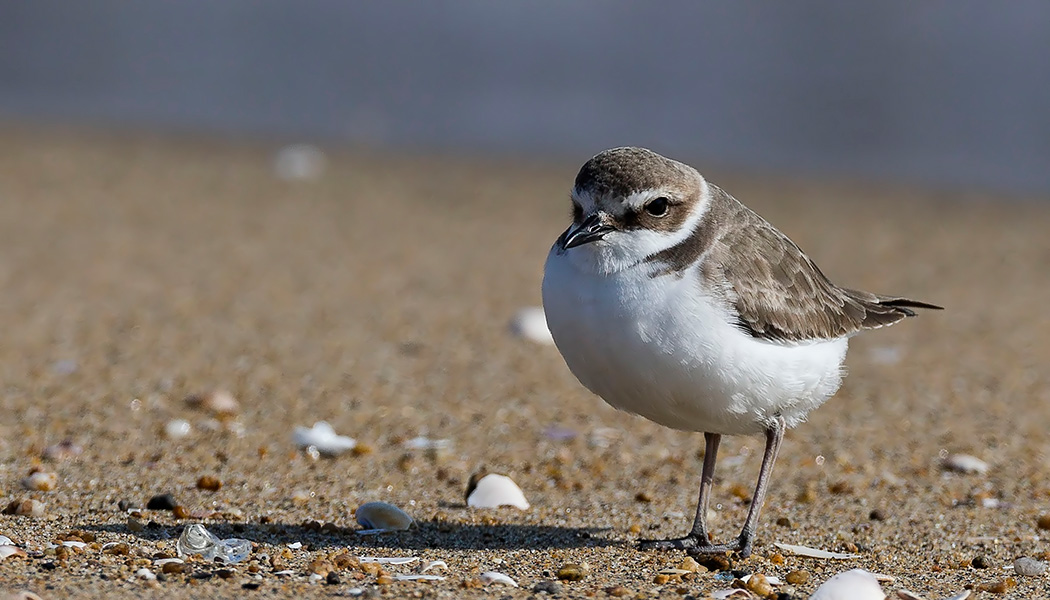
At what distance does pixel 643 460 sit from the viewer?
5.68 meters

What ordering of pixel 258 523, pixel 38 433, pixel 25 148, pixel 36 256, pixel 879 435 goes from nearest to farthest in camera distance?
1. pixel 258 523
2. pixel 38 433
3. pixel 879 435
4. pixel 36 256
5. pixel 25 148

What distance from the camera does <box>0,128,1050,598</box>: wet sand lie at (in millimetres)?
4344

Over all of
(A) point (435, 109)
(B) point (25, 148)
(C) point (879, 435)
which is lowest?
(C) point (879, 435)

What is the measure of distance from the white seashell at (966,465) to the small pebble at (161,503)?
124 inches

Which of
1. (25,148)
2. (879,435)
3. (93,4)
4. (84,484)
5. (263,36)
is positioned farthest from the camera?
(93,4)

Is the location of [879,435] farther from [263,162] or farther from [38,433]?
[263,162]

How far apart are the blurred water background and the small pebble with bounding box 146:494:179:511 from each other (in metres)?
9.37

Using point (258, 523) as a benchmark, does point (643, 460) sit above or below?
above

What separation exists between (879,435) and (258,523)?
9.67ft

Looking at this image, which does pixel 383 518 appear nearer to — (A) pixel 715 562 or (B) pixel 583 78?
(A) pixel 715 562

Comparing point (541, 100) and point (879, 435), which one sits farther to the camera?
point (541, 100)

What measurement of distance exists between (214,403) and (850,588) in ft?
10.6

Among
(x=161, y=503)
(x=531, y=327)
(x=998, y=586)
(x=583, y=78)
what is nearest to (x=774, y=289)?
(x=998, y=586)

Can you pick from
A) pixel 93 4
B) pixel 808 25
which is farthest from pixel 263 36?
pixel 808 25
